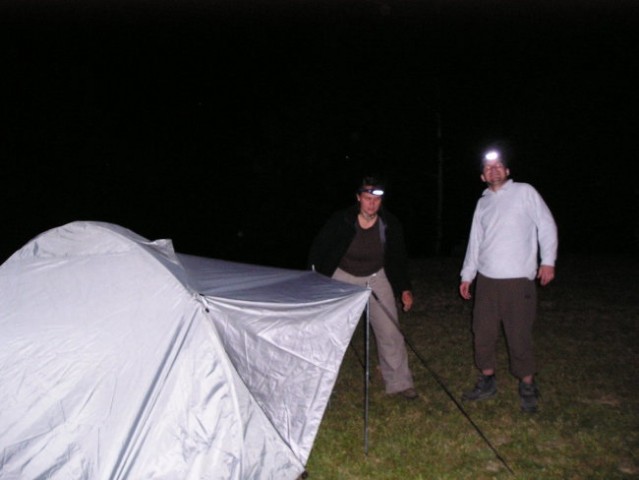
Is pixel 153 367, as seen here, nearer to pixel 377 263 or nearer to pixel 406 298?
pixel 377 263

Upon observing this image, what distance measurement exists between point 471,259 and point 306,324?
1.83 meters

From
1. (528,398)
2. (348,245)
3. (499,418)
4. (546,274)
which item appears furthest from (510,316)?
(348,245)

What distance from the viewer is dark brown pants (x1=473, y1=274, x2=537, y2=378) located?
437 cm

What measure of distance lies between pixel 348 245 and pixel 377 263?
303mm

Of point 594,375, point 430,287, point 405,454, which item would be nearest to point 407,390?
point 405,454

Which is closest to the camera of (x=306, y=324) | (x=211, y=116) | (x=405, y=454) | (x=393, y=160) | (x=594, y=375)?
(x=306, y=324)

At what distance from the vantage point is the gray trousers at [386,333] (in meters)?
4.73

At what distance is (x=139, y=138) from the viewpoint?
2792cm

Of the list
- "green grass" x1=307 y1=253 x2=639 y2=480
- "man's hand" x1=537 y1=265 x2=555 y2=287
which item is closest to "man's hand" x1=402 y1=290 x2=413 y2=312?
"green grass" x1=307 y1=253 x2=639 y2=480

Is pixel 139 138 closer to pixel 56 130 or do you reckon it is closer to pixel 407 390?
pixel 56 130

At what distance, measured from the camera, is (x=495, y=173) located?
4.43 metres

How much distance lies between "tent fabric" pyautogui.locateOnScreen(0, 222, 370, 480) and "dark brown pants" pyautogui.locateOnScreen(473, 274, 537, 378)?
135 centimetres

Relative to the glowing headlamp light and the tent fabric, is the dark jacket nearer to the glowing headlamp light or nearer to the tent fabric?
the glowing headlamp light

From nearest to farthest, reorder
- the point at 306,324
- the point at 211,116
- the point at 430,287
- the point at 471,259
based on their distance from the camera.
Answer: the point at 306,324 < the point at 471,259 < the point at 430,287 < the point at 211,116
